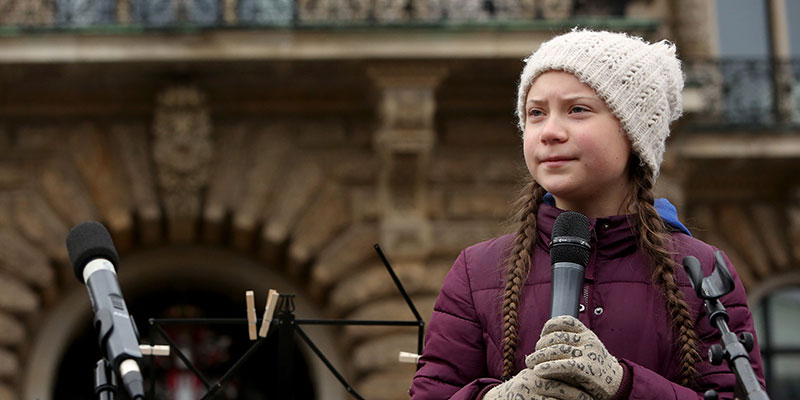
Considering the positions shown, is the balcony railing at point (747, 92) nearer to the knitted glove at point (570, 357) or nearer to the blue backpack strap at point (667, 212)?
the blue backpack strap at point (667, 212)

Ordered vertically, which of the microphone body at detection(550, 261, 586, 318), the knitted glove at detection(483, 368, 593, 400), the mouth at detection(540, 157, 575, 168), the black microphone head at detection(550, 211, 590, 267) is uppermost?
the mouth at detection(540, 157, 575, 168)

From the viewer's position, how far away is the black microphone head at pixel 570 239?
8.82 ft

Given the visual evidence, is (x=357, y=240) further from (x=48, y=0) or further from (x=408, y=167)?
(x=48, y=0)

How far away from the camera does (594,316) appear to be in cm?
286

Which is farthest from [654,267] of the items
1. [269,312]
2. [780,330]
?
[780,330]

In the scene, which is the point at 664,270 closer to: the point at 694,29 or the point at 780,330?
the point at 694,29

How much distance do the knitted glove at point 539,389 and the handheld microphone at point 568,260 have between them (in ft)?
0.44

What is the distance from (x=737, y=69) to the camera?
1218cm

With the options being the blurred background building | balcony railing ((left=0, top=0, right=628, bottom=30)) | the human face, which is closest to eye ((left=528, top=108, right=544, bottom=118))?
the human face

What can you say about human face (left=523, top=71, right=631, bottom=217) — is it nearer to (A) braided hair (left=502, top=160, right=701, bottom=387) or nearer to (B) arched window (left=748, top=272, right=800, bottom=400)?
(A) braided hair (left=502, top=160, right=701, bottom=387)

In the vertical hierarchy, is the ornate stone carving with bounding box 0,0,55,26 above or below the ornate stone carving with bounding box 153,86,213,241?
above

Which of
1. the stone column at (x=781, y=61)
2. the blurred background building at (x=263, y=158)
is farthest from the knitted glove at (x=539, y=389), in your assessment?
the stone column at (x=781, y=61)

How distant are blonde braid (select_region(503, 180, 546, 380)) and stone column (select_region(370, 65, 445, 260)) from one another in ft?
23.8

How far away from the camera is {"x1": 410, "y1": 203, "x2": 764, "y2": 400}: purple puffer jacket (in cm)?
283
